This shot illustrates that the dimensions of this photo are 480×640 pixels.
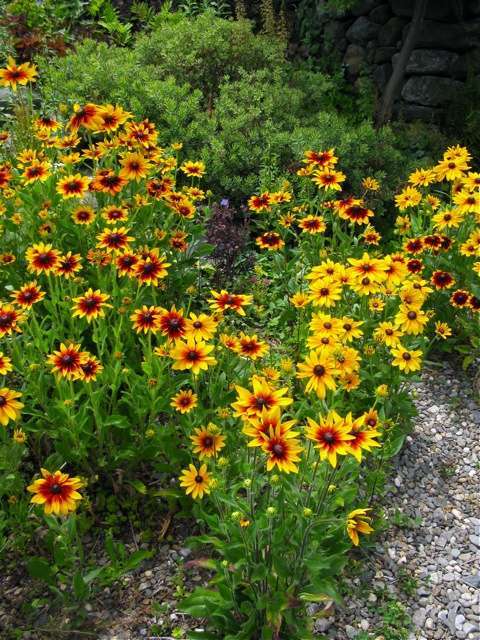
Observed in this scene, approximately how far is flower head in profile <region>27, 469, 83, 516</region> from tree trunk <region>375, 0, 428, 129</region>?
501cm

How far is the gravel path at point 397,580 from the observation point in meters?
2.09

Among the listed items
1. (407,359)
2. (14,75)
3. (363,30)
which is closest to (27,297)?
(14,75)

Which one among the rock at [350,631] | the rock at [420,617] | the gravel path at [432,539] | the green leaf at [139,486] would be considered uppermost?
the green leaf at [139,486]

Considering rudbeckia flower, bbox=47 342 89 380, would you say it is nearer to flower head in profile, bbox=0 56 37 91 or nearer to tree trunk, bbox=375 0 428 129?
flower head in profile, bbox=0 56 37 91

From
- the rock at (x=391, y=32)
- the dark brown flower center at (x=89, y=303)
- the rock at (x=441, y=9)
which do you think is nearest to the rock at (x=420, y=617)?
the dark brown flower center at (x=89, y=303)

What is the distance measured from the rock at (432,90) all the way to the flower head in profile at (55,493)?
5566 millimetres

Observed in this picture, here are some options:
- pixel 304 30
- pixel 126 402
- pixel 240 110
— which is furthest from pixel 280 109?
pixel 126 402

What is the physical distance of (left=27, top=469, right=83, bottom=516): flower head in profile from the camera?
1753mm

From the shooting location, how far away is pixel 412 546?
243 cm

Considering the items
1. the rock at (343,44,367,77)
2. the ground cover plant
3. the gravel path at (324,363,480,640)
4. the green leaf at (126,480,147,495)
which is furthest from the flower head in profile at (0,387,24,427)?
the rock at (343,44,367,77)

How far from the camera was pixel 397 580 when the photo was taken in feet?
7.50

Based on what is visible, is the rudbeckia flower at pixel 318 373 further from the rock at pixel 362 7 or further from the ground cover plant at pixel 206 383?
the rock at pixel 362 7

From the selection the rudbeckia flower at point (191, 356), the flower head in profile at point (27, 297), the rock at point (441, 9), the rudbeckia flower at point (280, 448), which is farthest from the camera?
the rock at point (441, 9)

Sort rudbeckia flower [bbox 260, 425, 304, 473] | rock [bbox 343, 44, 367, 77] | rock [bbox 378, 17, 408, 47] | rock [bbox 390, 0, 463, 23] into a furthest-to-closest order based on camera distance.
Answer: rock [bbox 343, 44, 367, 77] → rock [bbox 378, 17, 408, 47] → rock [bbox 390, 0, 463, 23] → rudbeckia flower [bbox 260, 425, 304, 473]
